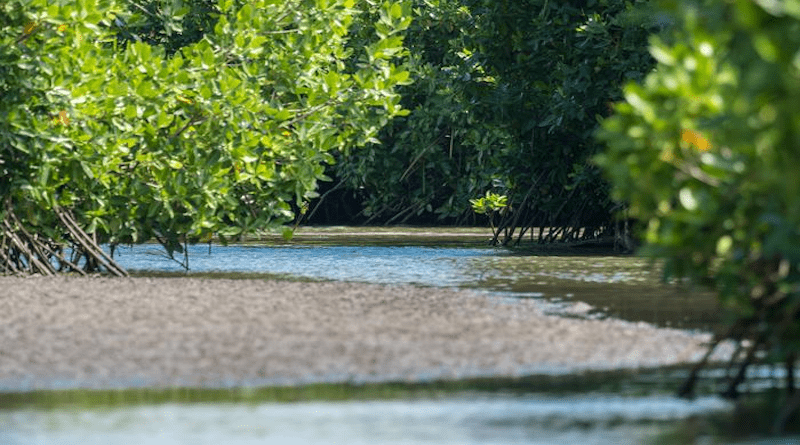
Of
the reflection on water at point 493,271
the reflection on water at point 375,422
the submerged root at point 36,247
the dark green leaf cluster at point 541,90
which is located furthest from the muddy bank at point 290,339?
the dark green leaf cluster at point 541,90

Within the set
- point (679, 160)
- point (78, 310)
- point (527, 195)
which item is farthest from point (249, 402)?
point (527, 195)

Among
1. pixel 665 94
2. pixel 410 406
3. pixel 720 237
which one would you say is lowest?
pixel 410 406

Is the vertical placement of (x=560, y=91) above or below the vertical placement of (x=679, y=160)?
above

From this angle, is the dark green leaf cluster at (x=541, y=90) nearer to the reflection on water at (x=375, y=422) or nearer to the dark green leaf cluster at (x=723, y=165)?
the dark green leaf cluster at (x=723, y=165)

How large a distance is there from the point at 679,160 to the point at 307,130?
1038cm

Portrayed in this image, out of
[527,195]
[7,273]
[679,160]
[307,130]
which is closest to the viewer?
[679,160]

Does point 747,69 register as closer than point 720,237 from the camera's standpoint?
Yes

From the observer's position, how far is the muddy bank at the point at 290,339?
930 centimetres

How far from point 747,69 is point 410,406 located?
2.34 m

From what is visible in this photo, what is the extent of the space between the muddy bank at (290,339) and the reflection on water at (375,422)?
3.00 ft

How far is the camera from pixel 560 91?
859 inches

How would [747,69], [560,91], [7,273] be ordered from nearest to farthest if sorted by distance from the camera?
[747,69]
[7,273]
[560,91]

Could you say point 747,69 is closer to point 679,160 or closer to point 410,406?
point 679,160

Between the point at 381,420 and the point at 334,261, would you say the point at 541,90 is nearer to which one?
the point at 334,261
